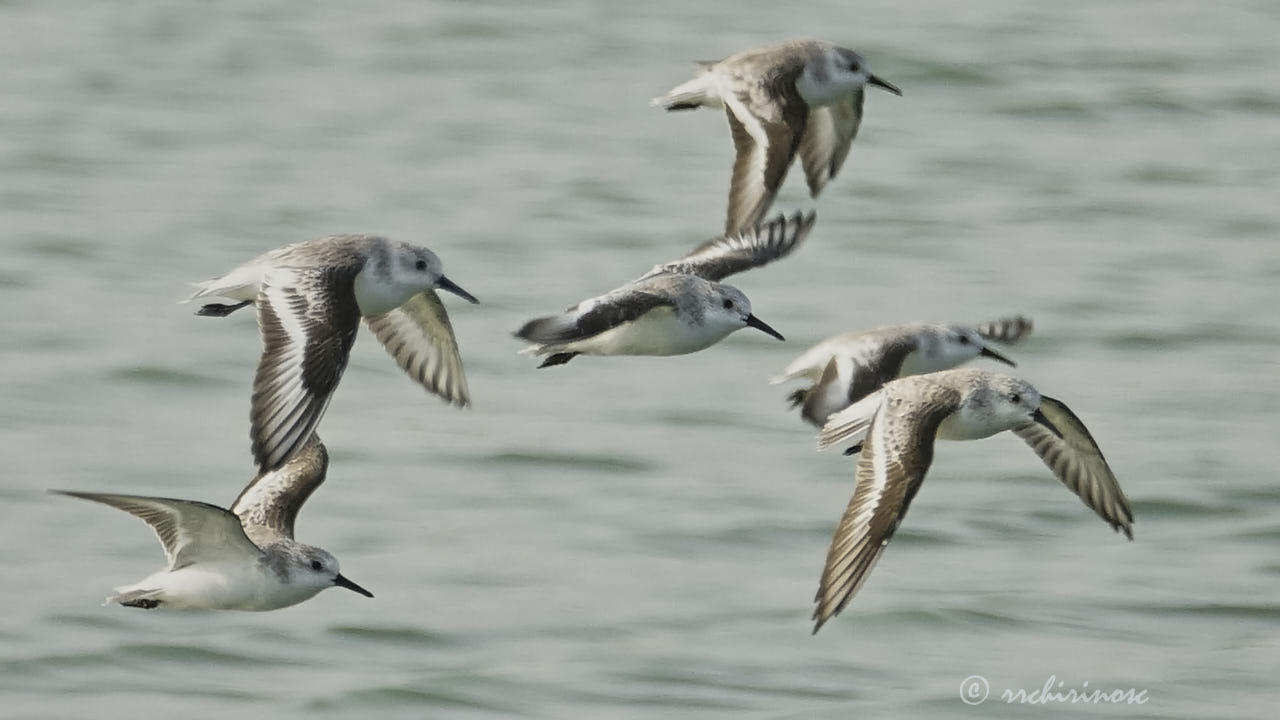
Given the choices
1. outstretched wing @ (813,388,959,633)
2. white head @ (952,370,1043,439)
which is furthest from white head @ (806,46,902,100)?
outstretched wing @ (813,388,959,633)

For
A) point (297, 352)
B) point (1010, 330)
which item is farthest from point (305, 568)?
point (1010, 330)

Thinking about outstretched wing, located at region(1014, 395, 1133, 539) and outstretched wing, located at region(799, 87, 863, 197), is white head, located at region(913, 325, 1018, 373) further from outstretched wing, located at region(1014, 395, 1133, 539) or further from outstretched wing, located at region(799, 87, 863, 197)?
outstretched wing, located at region(799, 87, 863, 197)

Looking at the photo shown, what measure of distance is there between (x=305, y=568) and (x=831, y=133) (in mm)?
4356

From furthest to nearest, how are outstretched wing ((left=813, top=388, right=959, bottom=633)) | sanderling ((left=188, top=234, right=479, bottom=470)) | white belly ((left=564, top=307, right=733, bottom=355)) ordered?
1. white belly ((left=564, top=307, right=733, bottom=355))
2. sanderling ((left=188, top=234, right=479, bottom=470))
3. outstretched wing ((left=813, top=388, right=959, bottom=633))

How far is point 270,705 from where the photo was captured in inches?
417

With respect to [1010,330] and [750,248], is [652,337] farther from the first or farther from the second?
[1010,330]

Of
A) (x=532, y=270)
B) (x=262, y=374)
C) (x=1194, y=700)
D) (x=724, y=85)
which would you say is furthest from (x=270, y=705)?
(x=532, y=270)

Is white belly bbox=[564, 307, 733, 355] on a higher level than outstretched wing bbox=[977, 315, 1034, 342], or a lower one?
higher

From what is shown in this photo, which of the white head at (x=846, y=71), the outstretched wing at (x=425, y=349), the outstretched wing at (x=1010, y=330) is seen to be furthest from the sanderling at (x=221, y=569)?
the white head at (x=846, y=71)

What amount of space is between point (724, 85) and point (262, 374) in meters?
3.14

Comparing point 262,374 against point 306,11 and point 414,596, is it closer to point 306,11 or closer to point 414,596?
point 414,596

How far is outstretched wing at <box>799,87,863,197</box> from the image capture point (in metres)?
11.9

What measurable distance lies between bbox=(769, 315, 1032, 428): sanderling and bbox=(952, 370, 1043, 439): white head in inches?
20.1

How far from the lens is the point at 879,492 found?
328 inches
